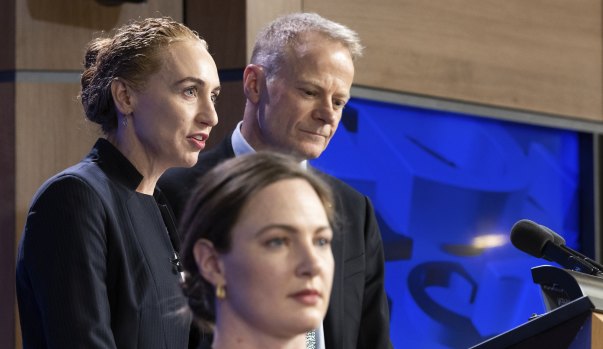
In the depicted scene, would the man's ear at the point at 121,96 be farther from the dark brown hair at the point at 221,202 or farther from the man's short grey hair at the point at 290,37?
the dark brown hair at the point at 221,202

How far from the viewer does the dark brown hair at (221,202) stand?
70.2 inches

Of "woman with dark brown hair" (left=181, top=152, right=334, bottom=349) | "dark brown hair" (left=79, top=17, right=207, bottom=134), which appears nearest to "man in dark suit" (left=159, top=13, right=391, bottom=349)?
"dark brown hair" (left=79, top=17, right=207, bottom=134)

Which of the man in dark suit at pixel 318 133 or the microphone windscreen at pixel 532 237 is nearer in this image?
the microphone windscreen at pixel 532 237

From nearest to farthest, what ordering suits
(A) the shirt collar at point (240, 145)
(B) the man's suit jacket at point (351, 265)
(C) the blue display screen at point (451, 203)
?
(B) the man's suit jacket at point (351, 265) → (A) the shirt collar at point (240, 145) → (C) the blue display screen at point (451, 203)

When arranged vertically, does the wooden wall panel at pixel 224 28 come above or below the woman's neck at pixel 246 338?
above

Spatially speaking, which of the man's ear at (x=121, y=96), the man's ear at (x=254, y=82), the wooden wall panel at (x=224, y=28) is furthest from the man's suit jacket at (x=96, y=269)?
the wooden wall panel at (x=224, y=28)

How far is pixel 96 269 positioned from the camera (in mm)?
2477

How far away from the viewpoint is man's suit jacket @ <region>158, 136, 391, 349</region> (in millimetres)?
2963

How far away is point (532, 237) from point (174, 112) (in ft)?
2.88

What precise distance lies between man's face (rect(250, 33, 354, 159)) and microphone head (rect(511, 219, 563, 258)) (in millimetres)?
525

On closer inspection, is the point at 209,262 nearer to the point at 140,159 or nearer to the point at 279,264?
the point at 279,264

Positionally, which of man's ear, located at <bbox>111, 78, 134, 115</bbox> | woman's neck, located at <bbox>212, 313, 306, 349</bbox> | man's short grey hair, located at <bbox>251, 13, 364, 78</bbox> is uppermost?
man's short grey hair, located at <bbox>251, 13, 364, 78</bbox>
